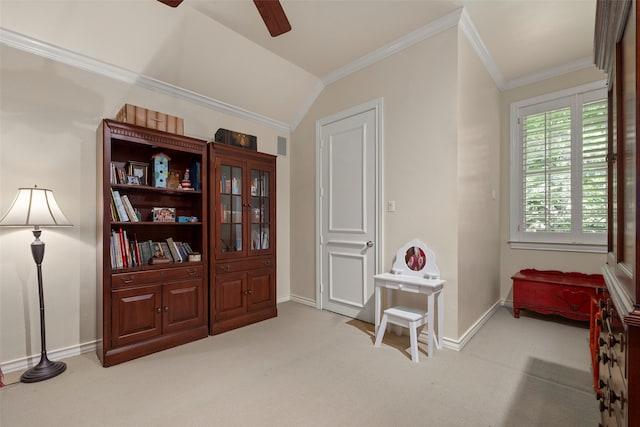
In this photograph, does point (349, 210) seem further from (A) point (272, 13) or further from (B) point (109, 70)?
(B) point (109, 70)

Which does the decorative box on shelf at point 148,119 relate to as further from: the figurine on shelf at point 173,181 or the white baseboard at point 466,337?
the white baseboard at point 466,337

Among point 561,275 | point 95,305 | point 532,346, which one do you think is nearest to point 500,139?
point 561,275

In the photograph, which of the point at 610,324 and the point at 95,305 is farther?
the point at 95,305

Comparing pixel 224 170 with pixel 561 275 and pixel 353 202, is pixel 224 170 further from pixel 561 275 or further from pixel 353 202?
pixel 561 275

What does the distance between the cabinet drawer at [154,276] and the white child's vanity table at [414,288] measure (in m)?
1.79

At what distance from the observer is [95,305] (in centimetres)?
268

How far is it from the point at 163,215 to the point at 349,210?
1.98m

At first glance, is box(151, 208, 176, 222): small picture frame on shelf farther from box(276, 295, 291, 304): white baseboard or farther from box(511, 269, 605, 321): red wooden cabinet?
box(511, 269, 605, 321): red wooden cabinet

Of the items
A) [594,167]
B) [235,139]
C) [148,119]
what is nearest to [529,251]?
[594,167]

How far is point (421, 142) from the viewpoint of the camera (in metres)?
2.91

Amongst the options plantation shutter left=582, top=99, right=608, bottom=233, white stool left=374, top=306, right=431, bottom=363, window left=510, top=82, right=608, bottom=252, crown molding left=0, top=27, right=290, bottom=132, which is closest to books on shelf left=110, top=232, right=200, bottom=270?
crown molding left=0, top=27, right=290, bottom=132

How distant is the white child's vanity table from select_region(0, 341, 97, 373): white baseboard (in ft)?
8.46

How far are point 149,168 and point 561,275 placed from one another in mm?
4693

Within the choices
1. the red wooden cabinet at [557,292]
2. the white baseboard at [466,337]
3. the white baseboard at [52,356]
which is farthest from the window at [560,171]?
the white baseboard at [52,356]
